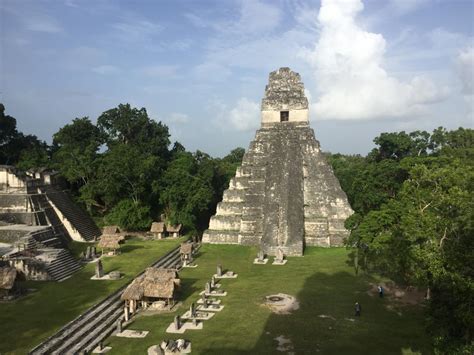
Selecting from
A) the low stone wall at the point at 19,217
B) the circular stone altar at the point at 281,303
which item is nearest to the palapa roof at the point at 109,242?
the low stone wall at the point at 19,217

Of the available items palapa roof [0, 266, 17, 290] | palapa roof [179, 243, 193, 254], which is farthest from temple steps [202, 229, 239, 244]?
palapa roof [0, 266, 17, 290]

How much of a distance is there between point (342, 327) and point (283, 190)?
567 inches

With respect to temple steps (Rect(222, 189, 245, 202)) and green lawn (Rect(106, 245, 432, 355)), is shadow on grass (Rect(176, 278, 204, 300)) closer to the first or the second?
green lawn (Rect(106, 245, 432, 355))

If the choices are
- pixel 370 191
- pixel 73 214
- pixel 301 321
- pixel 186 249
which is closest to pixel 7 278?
pixel 186 249

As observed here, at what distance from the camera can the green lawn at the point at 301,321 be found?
13.8 metres

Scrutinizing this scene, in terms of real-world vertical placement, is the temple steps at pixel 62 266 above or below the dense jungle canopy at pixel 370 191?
below

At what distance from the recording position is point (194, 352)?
13.5 metres

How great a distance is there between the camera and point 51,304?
57.0 ft

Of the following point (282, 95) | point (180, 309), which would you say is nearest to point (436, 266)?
point (180, 309)

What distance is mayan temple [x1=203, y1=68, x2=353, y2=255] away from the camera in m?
27.2

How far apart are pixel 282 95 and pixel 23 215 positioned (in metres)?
21.1

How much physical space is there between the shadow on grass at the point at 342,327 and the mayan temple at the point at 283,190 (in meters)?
7.55

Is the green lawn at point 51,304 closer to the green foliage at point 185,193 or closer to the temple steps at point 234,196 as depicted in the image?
the green foliage at point 185,193

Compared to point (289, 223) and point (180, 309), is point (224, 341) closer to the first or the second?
point (180, 309)
